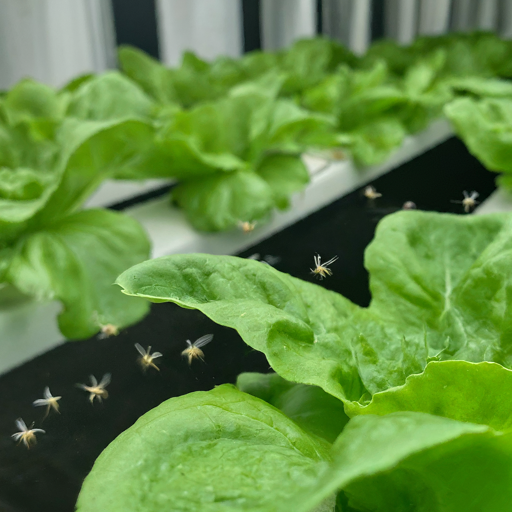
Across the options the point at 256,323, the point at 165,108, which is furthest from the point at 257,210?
the point at 256,323

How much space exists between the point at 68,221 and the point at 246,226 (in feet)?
0.95

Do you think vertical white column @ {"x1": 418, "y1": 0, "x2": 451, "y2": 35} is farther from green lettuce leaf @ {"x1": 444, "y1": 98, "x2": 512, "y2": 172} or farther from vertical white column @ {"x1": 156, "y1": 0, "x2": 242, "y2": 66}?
green lettuce leaf @ {"x1": 444, "y1": 98, "x2": 512, "y2": 172}

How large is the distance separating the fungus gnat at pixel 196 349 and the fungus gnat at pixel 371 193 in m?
0.29

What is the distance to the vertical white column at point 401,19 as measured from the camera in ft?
8.23

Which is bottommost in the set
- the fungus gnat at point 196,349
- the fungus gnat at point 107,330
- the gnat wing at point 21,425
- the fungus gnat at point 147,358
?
the fungus gnat at point 107,330

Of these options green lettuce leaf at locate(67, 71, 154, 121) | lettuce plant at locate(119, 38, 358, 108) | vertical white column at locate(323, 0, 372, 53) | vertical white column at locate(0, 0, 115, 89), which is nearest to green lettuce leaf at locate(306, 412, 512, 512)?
green lettuce leaf at locate(67, 71, 154, 121)

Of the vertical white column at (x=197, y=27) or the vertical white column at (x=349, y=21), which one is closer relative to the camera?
the vertical white column at (x=197, y=27)

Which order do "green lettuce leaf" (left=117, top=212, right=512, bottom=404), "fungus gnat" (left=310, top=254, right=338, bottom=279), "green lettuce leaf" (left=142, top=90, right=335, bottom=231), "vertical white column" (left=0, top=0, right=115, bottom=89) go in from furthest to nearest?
"vertical white column" (left=0, top=0, right=115, bottom=89), "green lettuce leaf" (left=142, top=90, right=335, bottom=231), "fungus gnat" (left=310, top=254, right=338, bottom=279), "green lettuce leaf" (left=117, top=212, right=512, bottom=404)

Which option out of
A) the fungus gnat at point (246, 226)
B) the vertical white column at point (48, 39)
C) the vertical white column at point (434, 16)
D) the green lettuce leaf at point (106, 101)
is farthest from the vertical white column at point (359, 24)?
the fungus gnat at point (246, 226)

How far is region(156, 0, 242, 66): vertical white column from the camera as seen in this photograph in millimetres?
1873

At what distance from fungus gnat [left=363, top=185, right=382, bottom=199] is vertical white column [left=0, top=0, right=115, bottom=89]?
1.22 m

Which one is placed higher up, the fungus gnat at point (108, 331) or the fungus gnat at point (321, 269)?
the fungus gnat at point (321, 269)

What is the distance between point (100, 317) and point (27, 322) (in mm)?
89

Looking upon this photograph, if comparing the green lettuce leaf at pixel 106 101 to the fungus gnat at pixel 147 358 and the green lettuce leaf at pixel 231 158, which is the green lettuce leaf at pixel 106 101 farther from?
the fungus gnat at pixel 147 358
